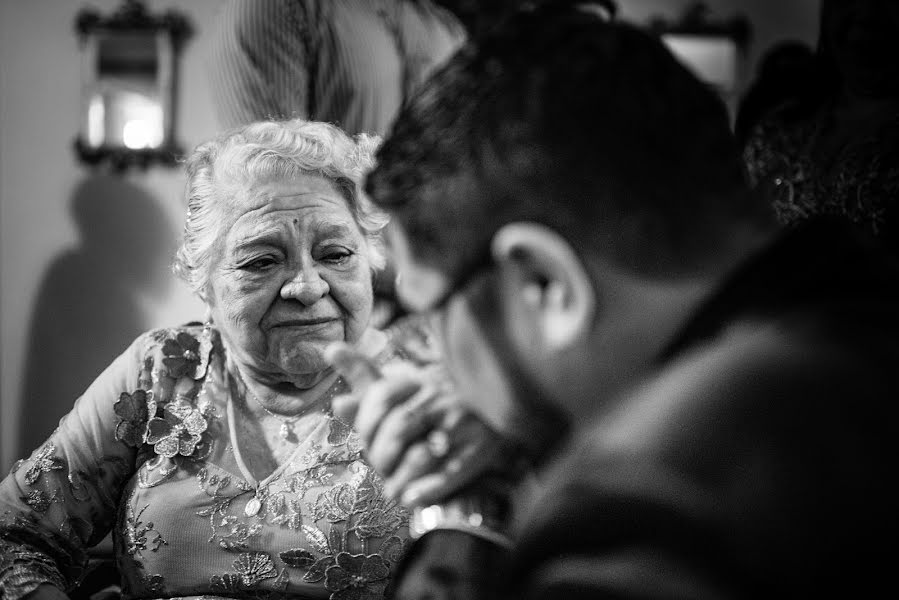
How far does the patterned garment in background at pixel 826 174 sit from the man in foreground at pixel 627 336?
30 cm

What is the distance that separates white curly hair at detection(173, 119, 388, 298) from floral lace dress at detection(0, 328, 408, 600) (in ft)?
0.59

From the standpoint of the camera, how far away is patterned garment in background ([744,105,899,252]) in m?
0.85

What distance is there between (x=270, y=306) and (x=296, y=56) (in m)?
0.44

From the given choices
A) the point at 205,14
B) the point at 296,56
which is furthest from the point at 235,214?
the point at 205,14

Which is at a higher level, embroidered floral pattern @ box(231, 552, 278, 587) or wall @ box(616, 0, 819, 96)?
wall @ box(616, 0, 819, 96)

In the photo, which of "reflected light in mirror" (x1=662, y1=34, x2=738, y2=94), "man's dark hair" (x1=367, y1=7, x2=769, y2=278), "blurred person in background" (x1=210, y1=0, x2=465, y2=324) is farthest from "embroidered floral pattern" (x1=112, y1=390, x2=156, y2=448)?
"reflected light in mirror" (x1=662, y1=34, x2=738, y2=94)

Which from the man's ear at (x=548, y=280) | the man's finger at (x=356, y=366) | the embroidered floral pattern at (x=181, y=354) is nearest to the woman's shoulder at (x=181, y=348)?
the embroidered floral pattern at (x=181, y=354)

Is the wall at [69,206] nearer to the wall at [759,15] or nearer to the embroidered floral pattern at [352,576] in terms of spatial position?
the wall at [759,15]

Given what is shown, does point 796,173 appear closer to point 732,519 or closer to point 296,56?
point 732,519

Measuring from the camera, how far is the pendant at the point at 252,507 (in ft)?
3.62

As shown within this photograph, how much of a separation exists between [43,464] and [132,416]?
0.12m

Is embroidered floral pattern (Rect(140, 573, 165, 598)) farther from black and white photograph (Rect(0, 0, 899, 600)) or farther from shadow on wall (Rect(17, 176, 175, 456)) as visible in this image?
shadow on wall (Rect(17, 176, 175, 456))

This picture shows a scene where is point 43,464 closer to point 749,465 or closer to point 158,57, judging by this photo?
point 749,465

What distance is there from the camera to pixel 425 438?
0.58 metres
